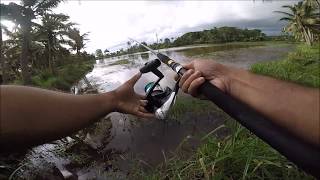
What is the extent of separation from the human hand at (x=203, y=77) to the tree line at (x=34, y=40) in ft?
66.0

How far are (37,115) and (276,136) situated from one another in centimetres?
78

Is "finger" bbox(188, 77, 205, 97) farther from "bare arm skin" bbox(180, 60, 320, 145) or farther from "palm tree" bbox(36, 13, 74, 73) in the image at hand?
"palm tree" bbox(36, 13, 74, 73)

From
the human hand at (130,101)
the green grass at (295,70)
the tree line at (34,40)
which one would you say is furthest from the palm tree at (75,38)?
the human hand at (130,101)

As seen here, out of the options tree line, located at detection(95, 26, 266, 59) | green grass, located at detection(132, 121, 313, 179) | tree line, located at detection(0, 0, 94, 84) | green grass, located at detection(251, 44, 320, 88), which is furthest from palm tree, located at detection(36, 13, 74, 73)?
tree line, located at detection(95, 26, 266, 59)

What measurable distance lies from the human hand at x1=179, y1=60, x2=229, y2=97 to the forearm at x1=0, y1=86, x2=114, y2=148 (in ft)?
1.60

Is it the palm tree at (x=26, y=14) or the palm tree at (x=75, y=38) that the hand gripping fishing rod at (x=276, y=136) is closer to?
the palm tree at (x=26, y=14)

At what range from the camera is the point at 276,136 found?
1.19 m

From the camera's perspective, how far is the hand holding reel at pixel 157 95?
73.1 inches

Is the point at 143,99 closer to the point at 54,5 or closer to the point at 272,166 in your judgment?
the point at 272,166

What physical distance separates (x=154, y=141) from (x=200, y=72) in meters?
7.28

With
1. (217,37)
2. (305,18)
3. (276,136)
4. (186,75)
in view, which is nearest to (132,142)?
(186,75)

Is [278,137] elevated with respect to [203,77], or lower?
lower

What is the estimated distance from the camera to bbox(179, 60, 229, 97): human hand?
1699 mm

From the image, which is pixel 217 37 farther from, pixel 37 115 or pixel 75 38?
pixel 37 115
